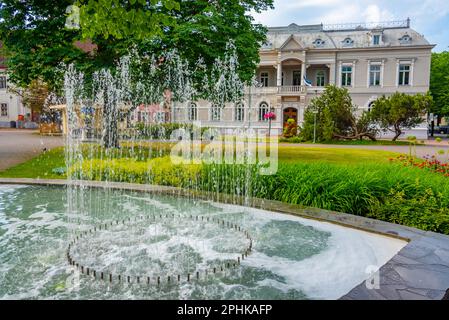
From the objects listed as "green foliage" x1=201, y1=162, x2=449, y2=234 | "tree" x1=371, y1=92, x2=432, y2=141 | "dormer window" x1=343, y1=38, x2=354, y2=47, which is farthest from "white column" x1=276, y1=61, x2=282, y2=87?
"green foliage" x1=201, y1=162, x2=449, y2=234

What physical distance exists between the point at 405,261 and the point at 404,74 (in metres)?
38.4

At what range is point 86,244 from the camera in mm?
6109

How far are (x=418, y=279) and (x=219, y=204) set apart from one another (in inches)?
198

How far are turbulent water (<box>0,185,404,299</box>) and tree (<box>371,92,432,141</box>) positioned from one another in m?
25.1

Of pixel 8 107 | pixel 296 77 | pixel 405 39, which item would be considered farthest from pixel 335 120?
pixel 8 107

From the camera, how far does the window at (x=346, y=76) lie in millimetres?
40094

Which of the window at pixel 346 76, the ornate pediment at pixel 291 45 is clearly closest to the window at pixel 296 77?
the ornate pediment at pixel 291 45

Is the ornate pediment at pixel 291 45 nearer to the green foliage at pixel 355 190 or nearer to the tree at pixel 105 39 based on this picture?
the tree at pixel 105 39

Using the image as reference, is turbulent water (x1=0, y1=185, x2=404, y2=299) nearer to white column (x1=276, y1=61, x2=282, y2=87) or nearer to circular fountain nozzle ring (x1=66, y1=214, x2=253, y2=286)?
circular fountain nozzle ring (x1=66, y1=214, x2=253, y2=286)

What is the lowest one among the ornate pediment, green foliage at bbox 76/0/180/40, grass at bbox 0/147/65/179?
grass at bbox 0/147/65/179

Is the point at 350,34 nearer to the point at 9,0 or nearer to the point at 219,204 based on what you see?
the point at 9,0

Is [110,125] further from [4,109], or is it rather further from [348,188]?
[4,109]

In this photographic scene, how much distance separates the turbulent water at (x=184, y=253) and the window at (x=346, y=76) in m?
35.5

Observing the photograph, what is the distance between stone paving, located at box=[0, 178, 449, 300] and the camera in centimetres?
393
